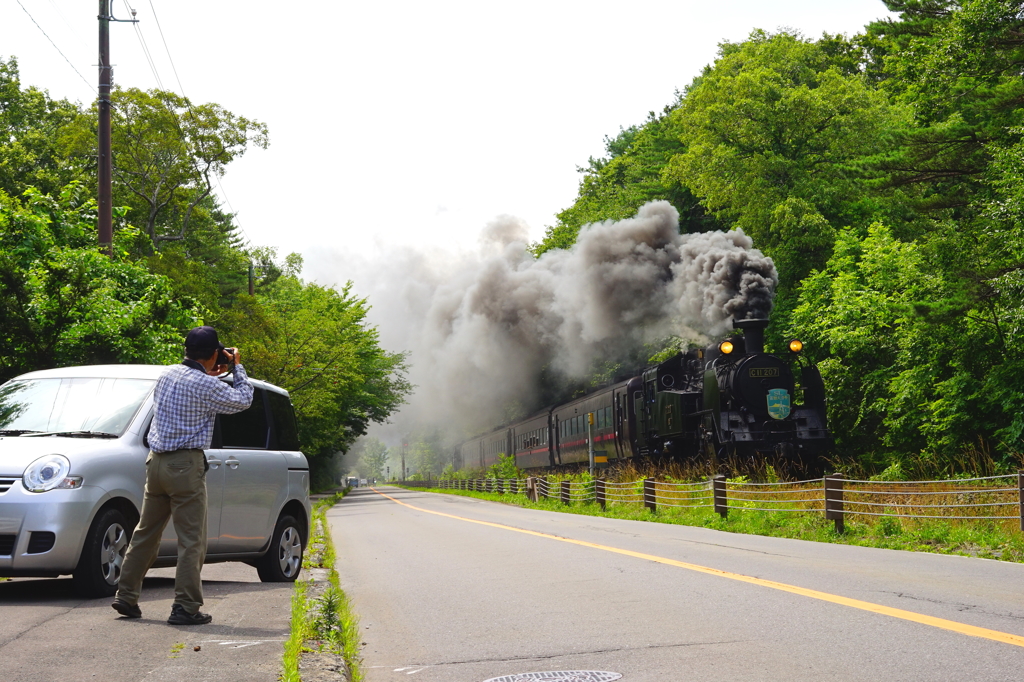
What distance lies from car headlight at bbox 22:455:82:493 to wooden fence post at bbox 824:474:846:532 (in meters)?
11.1

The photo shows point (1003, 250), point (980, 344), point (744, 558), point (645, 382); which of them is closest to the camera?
point (744, 558)

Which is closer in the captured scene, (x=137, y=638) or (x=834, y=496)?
(x=137, y=638)

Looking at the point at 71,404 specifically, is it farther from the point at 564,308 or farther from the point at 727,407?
the point at 564,308

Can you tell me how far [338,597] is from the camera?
846 centimetres

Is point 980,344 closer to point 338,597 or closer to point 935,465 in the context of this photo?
point 935,465

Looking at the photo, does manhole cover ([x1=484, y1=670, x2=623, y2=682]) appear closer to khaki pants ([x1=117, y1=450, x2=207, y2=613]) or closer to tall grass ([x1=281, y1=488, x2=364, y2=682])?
tall grass ([x1=281, y1=488, x2=364, y2=682])

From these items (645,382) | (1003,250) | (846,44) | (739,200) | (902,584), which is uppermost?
(846,44)

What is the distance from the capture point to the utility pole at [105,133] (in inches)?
661

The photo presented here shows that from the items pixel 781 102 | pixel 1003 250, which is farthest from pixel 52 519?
pixel 781 102

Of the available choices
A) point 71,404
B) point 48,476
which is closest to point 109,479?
point 48,476

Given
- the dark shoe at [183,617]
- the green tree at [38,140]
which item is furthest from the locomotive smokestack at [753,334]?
the green tree at [38,140]

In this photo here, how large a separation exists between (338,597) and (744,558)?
5170 mm

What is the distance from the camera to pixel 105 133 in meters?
17.8

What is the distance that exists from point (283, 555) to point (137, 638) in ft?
13.1
